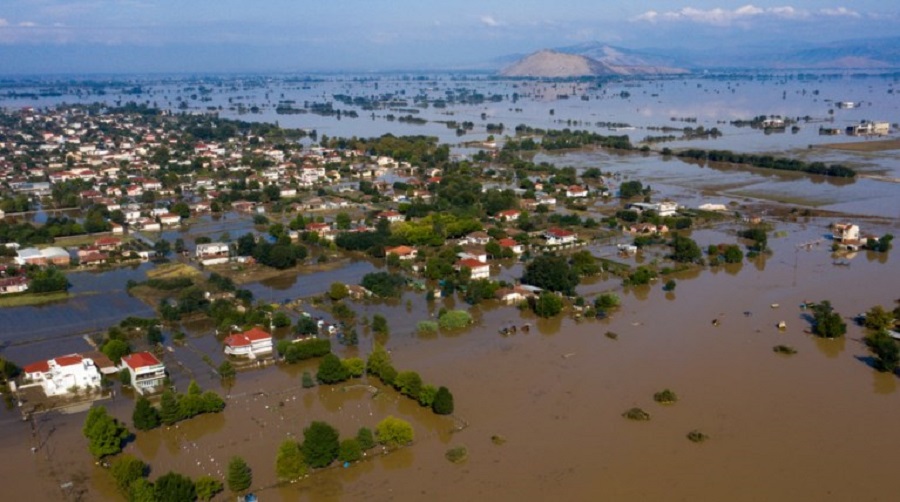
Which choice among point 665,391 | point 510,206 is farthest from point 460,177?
point 665,391

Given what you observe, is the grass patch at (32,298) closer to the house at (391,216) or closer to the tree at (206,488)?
the house at (391,216)

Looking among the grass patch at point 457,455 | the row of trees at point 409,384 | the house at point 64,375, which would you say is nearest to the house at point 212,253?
the house at point 64,375

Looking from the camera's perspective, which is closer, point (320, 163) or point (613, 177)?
point (613, 177)

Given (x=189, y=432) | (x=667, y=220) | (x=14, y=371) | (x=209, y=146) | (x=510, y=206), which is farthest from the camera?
(x=209, y=146)

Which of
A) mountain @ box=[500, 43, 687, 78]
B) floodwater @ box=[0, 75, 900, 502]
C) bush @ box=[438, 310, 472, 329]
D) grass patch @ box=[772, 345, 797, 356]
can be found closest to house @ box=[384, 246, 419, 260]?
floodwater @ box=[0, 75, 900, 502]

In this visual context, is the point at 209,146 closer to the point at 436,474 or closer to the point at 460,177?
the point at 460,177

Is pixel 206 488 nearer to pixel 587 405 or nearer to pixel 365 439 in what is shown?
pixel 365 439

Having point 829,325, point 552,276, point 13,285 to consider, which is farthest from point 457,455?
point 13,285
